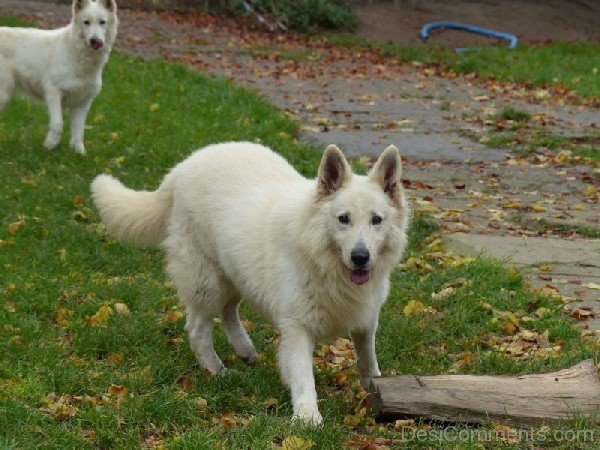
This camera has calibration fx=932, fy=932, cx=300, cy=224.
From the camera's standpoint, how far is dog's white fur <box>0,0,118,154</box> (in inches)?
405

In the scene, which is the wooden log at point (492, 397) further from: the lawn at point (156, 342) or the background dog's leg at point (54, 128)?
the background dog's leg at point (54, 128)

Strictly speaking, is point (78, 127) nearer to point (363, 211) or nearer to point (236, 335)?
point (236, 335)

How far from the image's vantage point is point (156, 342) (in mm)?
Answer: 5812

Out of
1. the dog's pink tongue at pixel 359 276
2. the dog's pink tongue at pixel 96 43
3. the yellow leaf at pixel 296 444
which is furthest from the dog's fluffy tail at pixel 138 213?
the dog's pink tongue at pixel 96 43

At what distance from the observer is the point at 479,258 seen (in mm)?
6977

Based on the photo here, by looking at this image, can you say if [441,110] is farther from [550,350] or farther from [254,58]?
[550,350]

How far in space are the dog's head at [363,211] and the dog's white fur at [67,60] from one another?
19.4ft

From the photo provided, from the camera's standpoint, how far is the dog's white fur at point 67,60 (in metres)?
10.3

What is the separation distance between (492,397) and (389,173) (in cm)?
126

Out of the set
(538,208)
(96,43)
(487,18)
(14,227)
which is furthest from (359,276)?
(487,18)

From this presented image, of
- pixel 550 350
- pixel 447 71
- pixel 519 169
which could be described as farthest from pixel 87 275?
pixel 447 71

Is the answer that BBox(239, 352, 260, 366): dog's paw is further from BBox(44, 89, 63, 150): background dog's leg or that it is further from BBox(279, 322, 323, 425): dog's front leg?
BBox(44, 89, 63, 150): background dog's leg

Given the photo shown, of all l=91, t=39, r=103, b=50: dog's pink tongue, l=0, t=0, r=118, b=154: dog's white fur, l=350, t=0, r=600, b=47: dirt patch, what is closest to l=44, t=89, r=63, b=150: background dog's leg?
l=0, t=0, r=118, b=154: dog's white fur

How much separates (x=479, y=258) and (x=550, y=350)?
151 centimetres
